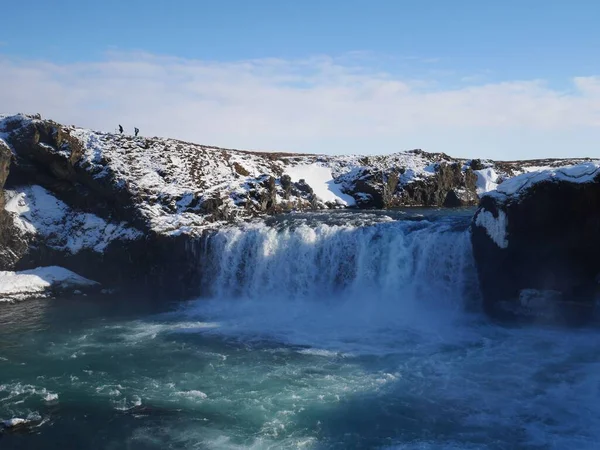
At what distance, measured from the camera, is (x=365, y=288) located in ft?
81.4

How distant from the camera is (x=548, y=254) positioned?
2045 centimetres

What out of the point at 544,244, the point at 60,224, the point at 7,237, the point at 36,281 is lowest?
the point at 36,281

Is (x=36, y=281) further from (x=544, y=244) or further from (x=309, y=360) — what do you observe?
(x=544, y=244)

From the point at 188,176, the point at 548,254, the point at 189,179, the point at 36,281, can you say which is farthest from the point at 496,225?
the point at 36,281

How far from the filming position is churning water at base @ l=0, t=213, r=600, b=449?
1288cm

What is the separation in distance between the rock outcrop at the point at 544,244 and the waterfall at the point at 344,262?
67.3 inches

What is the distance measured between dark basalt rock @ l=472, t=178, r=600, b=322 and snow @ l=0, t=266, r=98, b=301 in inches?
798

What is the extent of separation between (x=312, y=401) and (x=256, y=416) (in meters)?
1.63

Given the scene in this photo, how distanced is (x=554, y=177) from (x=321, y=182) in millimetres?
24472

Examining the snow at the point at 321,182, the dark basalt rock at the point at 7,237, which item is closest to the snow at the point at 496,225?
the snow at the point at 321,182

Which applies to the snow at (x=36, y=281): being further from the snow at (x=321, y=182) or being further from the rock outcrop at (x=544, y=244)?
the rock outcrop at (x=544, y=244)

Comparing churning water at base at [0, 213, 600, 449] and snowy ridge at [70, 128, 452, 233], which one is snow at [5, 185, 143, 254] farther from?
churning water at base at [0, 213, 600, 449]


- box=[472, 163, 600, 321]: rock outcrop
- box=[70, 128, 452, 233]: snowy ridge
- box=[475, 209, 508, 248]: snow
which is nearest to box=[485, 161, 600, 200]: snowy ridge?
box=[472, 163, 600, 321]: rock outcrop

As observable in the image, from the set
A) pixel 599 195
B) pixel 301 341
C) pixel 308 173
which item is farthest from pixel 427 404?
pixel 308 173
